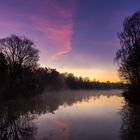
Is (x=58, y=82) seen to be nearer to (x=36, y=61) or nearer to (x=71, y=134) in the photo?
(x=36, y=61)

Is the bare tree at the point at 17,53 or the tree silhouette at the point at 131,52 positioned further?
the bare tree at the point at 17,53

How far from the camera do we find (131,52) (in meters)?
33.4

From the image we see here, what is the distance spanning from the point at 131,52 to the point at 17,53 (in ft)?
102

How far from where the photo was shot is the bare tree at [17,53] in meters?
57.6

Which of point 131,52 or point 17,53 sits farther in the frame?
point 17,53

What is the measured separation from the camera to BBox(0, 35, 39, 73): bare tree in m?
57.6

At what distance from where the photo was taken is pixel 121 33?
36.2 meters

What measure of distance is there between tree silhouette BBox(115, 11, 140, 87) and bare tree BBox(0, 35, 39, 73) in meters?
26.8

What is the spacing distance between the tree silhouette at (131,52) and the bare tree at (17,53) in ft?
88.1

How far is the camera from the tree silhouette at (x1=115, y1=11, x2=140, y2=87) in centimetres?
3213

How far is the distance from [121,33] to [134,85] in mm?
7348

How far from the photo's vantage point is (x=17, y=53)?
57.8m

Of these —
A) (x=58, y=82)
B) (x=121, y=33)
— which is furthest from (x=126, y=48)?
(x=58, y=82)

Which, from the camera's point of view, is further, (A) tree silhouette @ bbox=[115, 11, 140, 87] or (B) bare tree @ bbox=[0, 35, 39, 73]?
(B) bare tree @ bbox=[0, 35, 39, 73]
